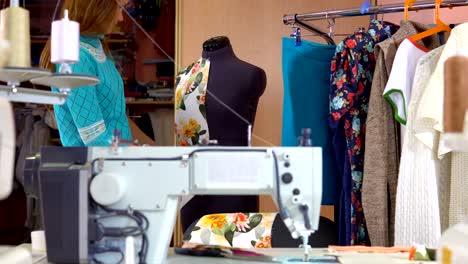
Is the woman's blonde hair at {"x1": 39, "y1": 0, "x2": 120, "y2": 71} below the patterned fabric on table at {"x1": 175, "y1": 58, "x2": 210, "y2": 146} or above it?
above

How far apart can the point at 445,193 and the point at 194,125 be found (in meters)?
0.87

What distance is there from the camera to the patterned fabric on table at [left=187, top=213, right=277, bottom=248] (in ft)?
6.18

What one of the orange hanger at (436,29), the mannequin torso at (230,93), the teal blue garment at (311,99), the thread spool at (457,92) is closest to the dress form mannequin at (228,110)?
the mannequin torso at (230,93)

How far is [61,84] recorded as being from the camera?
1.33 metres

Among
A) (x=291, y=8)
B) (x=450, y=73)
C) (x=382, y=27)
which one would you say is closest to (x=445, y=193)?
(x=382, y=27)

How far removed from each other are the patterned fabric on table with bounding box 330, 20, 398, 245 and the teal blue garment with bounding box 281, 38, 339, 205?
10 cm

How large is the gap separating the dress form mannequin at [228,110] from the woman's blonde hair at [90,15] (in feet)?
1.46

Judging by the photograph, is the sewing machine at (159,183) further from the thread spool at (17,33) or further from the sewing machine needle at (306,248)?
the thread spool at (17,33)

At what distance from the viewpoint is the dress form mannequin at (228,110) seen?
2.18 m

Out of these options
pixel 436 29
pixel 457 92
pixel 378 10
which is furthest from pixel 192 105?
pixel 457 92

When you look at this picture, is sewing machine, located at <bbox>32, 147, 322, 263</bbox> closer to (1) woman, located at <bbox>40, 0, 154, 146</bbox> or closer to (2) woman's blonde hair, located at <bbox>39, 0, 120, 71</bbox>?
(1) woman, located at <bbox>40, 0, 154, 146</bbox>

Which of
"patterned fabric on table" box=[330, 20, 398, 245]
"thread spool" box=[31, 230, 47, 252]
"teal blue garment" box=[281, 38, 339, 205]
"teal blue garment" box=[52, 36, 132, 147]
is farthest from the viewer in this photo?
"teal blue garment" box=[281, 38, 339, 205]

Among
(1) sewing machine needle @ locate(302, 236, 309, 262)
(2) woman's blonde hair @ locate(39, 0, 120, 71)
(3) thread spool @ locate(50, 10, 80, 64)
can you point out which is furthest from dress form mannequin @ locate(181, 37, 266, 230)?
(3) thread spool @ locate(50, 10, 80, 64)

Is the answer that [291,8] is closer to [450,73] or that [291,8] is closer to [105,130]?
[105,130]
